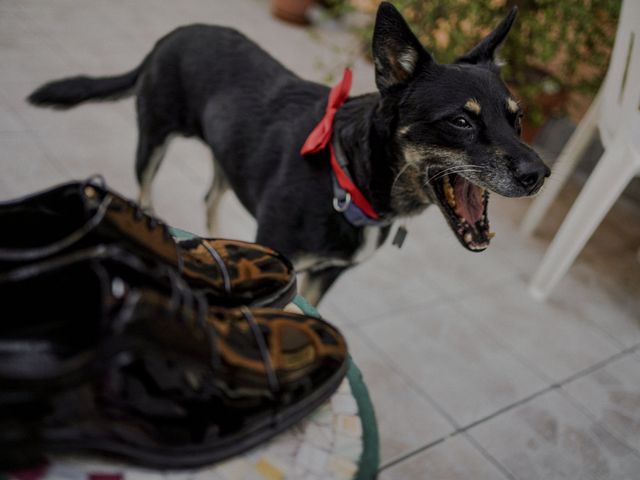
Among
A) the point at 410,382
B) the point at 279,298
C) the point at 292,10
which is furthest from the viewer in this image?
the point at 292,10

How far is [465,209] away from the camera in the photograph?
1.46 m

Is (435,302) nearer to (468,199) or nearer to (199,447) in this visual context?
(468,199)

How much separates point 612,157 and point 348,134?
140 cm

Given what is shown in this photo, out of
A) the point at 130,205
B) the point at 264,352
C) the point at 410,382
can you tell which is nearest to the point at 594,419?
the point at 410,382

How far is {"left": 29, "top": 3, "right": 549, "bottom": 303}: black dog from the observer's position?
52.5 inches

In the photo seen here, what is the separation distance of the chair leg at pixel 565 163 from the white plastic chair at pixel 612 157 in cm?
18

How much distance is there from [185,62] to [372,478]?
1.53m

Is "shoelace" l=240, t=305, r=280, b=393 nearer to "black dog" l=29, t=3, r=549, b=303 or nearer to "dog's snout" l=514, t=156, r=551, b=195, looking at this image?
"black dog" l=29, t=3, r=549, b=303

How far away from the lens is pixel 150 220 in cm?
81

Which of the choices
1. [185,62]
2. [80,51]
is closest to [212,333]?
[185,62]

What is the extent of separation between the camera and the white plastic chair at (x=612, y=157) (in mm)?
2164

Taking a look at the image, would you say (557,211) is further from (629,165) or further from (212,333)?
(212,333)

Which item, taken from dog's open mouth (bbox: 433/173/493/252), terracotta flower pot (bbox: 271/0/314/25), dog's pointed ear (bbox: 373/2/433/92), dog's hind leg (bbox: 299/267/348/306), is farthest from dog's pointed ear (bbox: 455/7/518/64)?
terracotta flower pot (bbox: 271/0/314/25)

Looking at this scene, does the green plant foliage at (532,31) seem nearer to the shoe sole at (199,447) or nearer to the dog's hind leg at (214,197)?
the dog's hind leg at (214,197)
